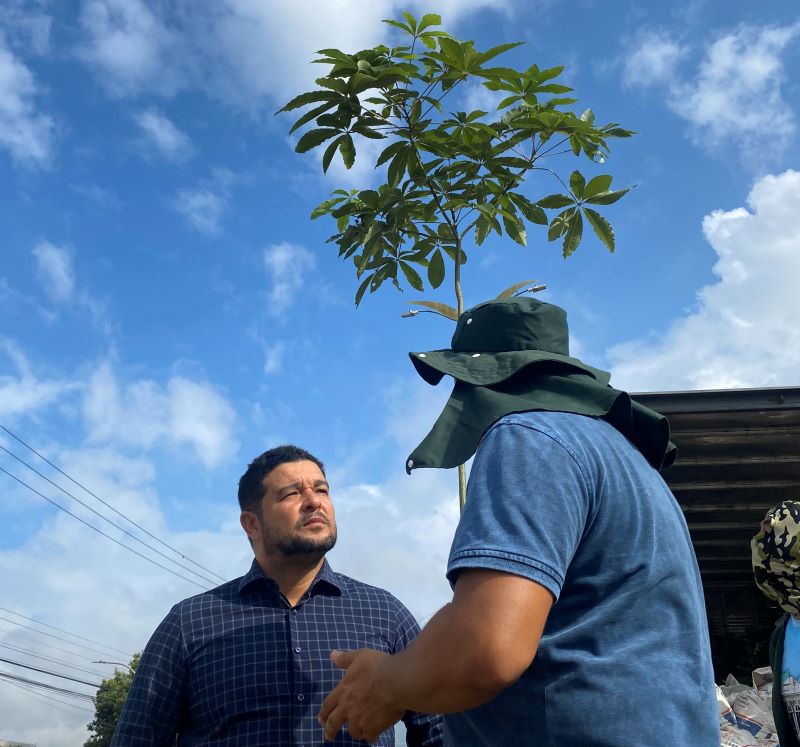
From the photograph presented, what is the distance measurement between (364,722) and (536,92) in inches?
160

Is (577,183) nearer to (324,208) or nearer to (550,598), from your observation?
(324,208)

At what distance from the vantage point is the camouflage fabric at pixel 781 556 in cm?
310

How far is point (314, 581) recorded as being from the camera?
329cm

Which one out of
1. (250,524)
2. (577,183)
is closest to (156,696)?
(250,524)

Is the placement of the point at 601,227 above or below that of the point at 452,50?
below

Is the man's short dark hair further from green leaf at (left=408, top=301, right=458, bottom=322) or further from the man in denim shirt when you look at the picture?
green leaf at (left=408, top=301, right=458, bottom=322)

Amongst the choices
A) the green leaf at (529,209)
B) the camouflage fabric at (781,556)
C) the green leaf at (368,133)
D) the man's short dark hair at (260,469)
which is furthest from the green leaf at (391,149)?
the camouflage fabric at (781,556)

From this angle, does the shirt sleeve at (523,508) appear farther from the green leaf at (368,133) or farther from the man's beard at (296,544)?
the green leaf at (368,133)

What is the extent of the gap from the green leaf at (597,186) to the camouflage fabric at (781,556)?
98.3 inches

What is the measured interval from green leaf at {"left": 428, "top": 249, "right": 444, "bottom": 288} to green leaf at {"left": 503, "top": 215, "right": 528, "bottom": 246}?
1.66 feet

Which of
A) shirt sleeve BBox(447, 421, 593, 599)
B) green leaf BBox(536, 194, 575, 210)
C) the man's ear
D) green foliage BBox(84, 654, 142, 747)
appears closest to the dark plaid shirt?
the man's ear

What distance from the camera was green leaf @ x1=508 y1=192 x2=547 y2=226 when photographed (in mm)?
5336

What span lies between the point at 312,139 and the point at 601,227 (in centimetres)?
186

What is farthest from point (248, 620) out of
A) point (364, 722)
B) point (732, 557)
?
point (732, 557)
